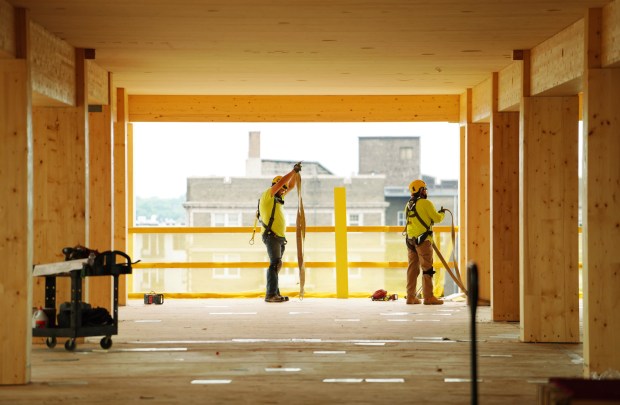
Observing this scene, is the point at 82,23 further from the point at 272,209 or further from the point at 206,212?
the point at 206,212

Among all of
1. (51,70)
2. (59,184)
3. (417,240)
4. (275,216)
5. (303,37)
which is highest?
(303,37)

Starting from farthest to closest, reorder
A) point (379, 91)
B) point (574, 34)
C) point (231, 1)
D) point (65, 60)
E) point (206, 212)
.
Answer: point (206, 212), point (379, 91), point (65, 60), point (574, 34), point (231, 1)

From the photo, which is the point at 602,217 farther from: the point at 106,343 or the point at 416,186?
the point at 416,186

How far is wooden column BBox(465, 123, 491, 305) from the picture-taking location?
14.3 m

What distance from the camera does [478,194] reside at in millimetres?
14422

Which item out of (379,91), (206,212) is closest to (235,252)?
(379,91)

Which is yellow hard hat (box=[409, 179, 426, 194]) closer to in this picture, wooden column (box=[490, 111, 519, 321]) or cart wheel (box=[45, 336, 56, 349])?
wooden column (box=[490, 111, 519, 321])

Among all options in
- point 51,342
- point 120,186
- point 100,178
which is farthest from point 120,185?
point 51,342

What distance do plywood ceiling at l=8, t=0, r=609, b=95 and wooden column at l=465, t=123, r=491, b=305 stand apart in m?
0.84

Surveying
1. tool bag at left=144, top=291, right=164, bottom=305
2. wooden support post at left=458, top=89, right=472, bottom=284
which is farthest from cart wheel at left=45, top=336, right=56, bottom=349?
wooden support post at left=458, top=89, right=472, bottom=284

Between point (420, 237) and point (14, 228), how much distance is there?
7.86 metres

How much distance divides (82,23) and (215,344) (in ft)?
11.5

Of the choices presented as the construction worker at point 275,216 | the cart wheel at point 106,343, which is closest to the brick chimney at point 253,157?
the construction worker at point 275,216

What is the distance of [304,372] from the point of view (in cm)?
852
